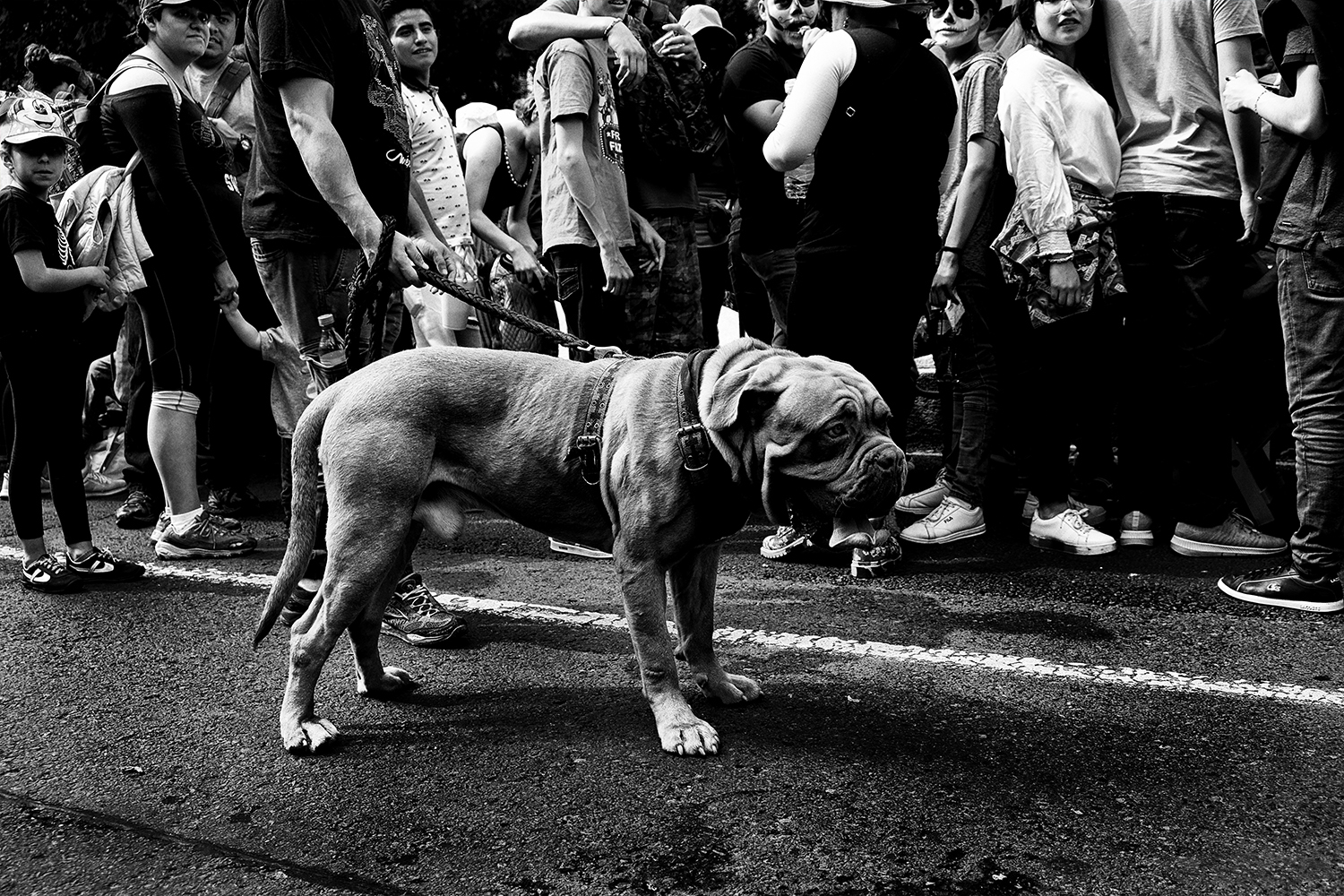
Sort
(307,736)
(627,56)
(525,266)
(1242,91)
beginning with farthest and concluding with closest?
(525,266)
(627,56)
(1242,91)
(307,736)

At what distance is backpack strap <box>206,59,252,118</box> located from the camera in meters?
6.64

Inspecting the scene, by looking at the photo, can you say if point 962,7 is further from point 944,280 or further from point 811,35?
point 944,280

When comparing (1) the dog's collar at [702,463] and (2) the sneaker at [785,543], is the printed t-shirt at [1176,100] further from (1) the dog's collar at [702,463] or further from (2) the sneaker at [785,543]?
(1) the dog's collar at [702,463]

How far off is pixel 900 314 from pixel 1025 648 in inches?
65.7

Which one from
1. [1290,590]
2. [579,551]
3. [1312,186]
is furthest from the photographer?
[579,551]

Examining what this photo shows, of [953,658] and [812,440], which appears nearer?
[812,440]

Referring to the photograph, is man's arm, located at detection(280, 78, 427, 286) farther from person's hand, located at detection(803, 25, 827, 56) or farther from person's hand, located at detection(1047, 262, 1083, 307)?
person's hand, located at detection(1047, 262, 1083, 307)

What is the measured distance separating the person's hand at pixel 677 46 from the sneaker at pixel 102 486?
452cm

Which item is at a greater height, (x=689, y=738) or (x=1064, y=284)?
(x=1064, y=284)

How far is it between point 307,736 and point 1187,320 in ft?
13.3

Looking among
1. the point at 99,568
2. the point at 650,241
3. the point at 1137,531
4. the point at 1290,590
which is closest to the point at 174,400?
the point at 99,568

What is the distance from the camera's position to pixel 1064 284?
517 cm

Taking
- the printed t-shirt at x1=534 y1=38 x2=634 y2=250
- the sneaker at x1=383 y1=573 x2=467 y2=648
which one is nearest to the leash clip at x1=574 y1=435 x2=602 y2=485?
the sneaker at x1=383 y1=573 x2=467 y2=648

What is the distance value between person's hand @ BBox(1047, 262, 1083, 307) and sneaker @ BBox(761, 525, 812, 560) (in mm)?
1502
